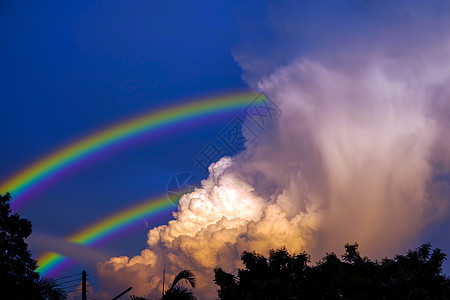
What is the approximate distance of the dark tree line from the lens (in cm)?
3306

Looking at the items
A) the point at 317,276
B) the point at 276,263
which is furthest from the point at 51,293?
the point at 276,263

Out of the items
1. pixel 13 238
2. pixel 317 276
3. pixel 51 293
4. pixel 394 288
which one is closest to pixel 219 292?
pixel 317 276

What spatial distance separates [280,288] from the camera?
123ft

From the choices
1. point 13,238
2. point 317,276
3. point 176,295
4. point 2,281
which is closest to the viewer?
point 2,281

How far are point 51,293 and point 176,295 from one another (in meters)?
7.49

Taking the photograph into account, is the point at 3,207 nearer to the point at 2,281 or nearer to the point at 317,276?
the point at 2,281

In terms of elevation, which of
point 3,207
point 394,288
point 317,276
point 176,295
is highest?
point 3,207

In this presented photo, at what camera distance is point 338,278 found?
33.7 meters

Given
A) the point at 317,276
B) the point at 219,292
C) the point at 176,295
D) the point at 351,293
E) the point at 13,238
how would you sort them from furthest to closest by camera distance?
the point at 219,292 < the point at 317,276 < the point at 351,293 < the point at 13,238 < the point at 176,295

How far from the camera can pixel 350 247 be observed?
41.8 meters

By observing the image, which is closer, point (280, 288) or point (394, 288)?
point (394, 288)

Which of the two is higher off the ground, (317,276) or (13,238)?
(13,238)

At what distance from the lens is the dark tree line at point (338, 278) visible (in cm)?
3306

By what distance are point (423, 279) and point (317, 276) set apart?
8.54 m
